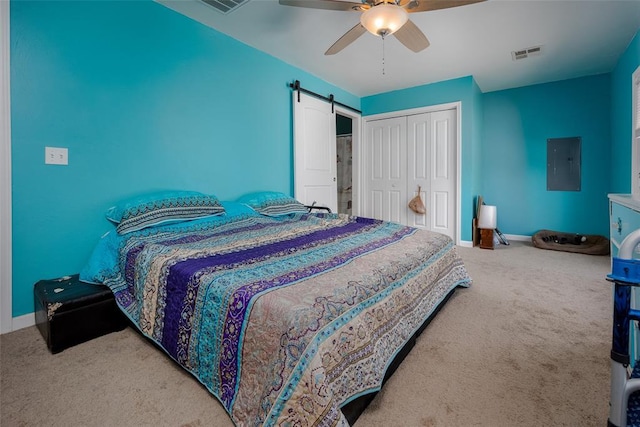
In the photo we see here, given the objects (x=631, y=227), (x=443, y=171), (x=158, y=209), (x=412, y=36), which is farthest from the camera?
(x=443, y=171)

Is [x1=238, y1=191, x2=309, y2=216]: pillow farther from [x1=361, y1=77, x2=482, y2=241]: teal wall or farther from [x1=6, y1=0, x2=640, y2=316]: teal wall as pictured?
[x1=361, y1=77, x2=482, y2=241]: teal wall

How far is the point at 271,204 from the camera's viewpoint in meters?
3.13

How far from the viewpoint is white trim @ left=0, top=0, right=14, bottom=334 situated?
186cm

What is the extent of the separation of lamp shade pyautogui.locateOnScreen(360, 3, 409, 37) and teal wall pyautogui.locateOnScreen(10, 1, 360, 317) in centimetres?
175

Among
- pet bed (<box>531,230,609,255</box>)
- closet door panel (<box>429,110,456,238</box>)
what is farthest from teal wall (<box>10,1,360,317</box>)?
pet bed (<box>531,230,609,255</box>)

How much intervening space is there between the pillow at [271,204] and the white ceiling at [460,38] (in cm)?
172

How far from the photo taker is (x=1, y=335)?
1.90 metres

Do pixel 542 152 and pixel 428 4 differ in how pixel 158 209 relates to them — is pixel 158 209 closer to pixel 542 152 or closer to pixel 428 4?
pixel 428 4

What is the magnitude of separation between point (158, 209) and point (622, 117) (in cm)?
513

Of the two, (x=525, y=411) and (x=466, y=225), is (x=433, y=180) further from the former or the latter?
(x=525, y=411)

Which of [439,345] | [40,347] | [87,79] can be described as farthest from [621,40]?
[40,347]

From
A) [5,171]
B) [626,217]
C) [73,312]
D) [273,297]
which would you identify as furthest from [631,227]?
[5,171]

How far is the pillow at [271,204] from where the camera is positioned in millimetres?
3080

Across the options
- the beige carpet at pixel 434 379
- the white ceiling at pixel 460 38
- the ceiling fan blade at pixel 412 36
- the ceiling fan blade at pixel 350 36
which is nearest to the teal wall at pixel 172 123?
the white ceiling at pixel 460 38
